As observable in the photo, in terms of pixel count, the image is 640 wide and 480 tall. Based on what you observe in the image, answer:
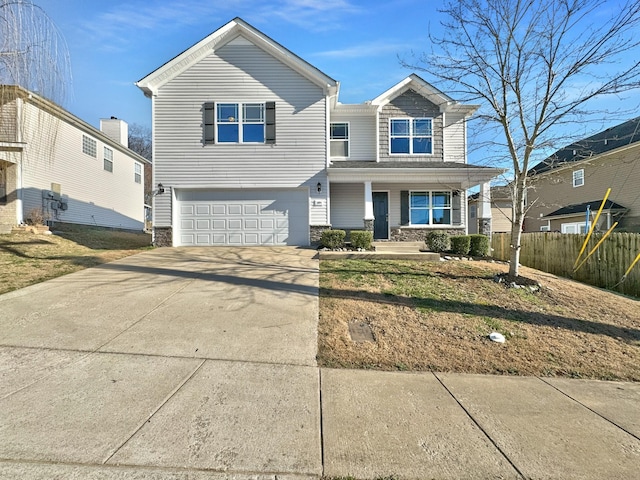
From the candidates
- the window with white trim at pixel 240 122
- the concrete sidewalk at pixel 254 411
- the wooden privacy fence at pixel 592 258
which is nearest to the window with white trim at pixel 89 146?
the window with white trim at pixel 240 122

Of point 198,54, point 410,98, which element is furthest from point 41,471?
point 410,98

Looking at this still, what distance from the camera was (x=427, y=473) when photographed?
2.37 meters

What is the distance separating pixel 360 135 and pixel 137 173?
1640 cm

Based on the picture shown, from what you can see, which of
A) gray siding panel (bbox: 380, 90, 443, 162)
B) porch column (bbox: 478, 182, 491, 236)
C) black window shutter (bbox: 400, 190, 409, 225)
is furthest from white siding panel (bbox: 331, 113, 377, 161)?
porch column (bbox: 478, 182, 491, 236)

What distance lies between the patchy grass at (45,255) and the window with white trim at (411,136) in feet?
36.9

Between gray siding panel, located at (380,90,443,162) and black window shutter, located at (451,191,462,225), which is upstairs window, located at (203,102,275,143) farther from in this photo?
black window shutter, located at (451,191,462,225)

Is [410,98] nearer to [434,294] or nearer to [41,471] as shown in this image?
[434,294]

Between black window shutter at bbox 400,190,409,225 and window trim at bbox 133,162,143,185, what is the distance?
705 inches

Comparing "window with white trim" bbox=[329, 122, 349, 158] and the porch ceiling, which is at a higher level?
"window with white trim" bbox=[329, 122, 349, 158]

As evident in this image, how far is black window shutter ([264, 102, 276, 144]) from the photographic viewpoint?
13125mm

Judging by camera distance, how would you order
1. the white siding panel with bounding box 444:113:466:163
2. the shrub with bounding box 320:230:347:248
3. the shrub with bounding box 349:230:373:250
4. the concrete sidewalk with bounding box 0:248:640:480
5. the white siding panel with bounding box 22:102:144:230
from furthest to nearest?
the white siding panel with bounding box 444:113:466:163
the white siding panel with bounding box 22:102:144:230
the shrub with bounding box 320:230:347:248
the shrub with bounding box 349:230:373:250
the concrete sidewalk with bounding box 0:248:640:480

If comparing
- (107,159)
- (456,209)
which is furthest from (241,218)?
(107,159)

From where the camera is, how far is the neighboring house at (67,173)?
6.35 metres

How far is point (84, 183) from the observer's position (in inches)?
680
